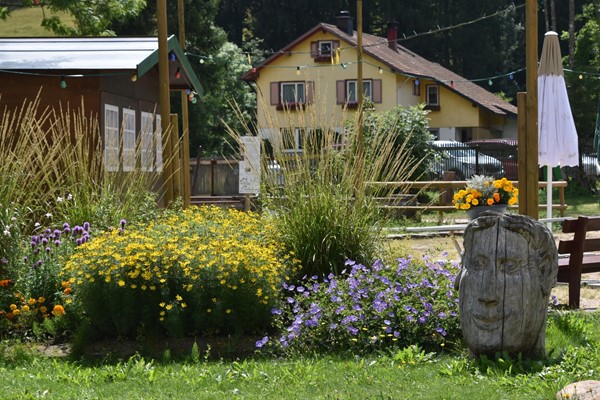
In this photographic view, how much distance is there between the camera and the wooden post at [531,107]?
11469 mm

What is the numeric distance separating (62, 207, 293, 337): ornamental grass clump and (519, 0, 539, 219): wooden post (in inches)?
150

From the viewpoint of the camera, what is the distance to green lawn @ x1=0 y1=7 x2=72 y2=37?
58.4m

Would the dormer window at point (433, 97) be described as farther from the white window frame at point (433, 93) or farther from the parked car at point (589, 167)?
the parked car at point (589, 167)

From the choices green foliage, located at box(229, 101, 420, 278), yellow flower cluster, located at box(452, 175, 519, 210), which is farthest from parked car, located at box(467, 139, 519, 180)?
green foliage, located at box(229, 101, 420, 278)

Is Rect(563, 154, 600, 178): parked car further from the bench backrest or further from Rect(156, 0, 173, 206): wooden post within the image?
the bench backrest

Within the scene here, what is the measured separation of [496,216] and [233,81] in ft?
145

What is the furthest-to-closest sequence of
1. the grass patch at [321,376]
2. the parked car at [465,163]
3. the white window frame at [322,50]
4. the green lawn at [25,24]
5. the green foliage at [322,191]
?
the green lawn at [25,24] → the white window frame at [322,50] → the parked car at [465,163] → the green foliage at [322,191] → the grass patch at [321,376]

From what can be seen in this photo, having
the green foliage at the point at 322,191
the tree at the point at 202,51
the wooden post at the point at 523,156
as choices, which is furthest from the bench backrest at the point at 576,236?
the tree at the point at 202,51

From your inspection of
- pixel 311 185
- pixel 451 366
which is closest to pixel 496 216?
pixel 451 366

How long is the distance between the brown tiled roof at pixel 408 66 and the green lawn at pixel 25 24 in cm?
1472

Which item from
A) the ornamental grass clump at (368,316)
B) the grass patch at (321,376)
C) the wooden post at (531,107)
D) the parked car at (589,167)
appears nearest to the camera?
the grass patch at (321,376)

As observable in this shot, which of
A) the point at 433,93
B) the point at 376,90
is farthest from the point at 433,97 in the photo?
the point at 376,90

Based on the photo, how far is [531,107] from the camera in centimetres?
1166

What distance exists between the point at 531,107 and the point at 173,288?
4815 mm
